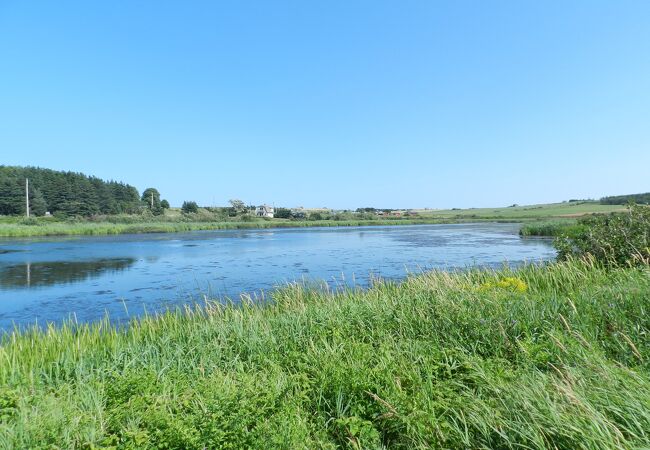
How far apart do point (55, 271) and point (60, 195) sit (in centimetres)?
7705

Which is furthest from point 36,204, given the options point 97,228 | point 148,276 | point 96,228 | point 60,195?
point 148,276

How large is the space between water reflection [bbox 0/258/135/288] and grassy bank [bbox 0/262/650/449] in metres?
13.6

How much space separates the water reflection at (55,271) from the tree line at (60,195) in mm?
64138

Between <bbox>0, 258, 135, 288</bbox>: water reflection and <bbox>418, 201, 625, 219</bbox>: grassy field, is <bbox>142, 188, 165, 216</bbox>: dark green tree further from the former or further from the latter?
<bbox>0, 258, 135, 288</bbox>: water reflection

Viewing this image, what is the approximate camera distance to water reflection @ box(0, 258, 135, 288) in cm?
1705

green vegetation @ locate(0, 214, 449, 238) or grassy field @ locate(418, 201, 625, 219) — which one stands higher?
grassy field @ locate(418, 201, 625, 219)

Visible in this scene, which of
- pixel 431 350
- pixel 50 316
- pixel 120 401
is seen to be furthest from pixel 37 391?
pixel 50 316

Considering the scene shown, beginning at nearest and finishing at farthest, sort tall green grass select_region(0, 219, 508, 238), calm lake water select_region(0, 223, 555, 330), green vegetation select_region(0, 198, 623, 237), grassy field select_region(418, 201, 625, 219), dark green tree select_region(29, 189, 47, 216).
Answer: calm lake water select_region(0, 223, 555, 330)
tall green grass select_region(0, 219, 508, 238)
green vegetation select_region(0, 198, 623, 237)
grassy field select_region(418, 201, 625, 219)
dark green tree select_region(29, 189, 47, 216)

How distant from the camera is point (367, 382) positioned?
3699mm

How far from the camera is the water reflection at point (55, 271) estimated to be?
17.0 metres

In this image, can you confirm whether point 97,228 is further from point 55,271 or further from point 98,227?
point 55,271

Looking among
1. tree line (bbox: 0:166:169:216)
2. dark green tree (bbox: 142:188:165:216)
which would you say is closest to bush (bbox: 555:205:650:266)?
tree line (bbox: 0:166:169:216)

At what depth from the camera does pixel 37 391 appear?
12.9 feet

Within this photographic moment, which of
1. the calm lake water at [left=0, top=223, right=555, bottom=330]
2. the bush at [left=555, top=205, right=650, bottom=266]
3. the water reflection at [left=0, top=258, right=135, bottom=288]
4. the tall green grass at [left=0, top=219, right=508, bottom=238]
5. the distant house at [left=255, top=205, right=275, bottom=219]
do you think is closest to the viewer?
the bush at [left=555, top=205, right=650, bottom=266]
